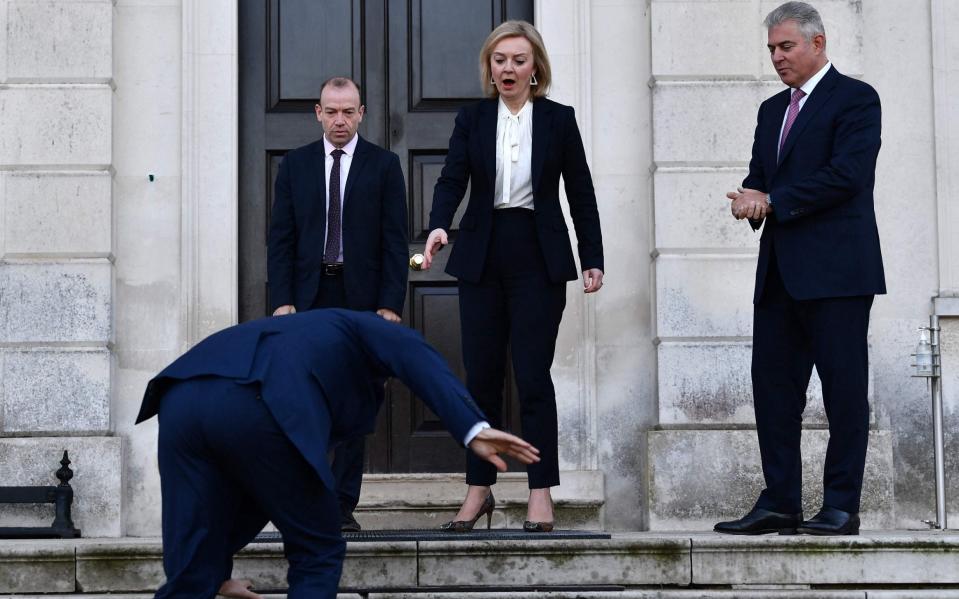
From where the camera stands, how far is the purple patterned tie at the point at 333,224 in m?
6.21

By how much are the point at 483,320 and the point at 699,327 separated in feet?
5.92

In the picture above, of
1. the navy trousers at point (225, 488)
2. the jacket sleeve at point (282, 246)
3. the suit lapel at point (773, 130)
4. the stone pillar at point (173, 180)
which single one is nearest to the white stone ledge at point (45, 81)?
the stone pillar at point (173, 180)

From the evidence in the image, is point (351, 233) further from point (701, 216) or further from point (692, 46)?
point (692, 46)

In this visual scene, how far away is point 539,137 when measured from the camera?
19.6 ft

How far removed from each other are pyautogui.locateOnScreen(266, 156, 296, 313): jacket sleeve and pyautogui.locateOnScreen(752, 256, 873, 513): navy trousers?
1.85 metres

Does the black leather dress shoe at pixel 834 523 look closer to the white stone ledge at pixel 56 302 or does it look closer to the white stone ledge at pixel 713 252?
the white stone ledge at pixel 713 252

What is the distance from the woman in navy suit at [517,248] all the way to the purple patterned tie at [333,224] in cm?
44

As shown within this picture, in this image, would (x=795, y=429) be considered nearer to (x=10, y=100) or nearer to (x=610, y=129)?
(x=610, y=129)

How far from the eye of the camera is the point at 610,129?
7.71m

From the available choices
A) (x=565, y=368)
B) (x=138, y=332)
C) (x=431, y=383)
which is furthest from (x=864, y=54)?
(x=431, y=383)

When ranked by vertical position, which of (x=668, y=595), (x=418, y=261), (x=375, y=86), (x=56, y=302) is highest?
(x=375, y=86)

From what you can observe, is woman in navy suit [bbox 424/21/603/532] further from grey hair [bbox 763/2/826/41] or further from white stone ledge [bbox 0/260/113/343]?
white stone ledge [bbox 0/260/113/343]

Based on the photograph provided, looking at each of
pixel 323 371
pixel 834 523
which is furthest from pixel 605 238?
pixel 323 371

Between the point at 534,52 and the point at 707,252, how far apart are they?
1903mm
